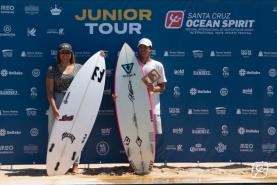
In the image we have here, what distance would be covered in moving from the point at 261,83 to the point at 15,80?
3425mm

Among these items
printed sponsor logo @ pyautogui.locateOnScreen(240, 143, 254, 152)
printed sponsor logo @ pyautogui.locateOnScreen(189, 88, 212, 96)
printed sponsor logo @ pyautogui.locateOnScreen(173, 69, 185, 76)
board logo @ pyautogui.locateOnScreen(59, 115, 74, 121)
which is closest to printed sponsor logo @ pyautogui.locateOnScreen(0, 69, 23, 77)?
board logo @ pyautogui.locateOnScreen(59, 115, 74, 121)

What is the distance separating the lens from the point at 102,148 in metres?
6.77

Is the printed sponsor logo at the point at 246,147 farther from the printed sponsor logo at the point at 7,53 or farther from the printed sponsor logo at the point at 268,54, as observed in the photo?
the printed sponsor logo at the point at 7,53

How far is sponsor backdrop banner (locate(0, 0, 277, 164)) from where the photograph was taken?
6.54 m

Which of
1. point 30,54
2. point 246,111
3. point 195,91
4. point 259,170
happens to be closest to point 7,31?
point 30,54

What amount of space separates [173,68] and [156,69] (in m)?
0.41

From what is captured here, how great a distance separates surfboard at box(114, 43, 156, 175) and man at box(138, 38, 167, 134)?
81mm

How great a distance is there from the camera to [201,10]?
6.69 m

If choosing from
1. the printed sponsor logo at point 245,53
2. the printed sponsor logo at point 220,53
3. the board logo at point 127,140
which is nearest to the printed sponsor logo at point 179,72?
the printed sponsor logo at point 220,53

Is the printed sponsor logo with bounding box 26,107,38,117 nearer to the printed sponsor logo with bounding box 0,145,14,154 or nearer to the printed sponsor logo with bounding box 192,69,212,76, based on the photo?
the printed sponsor logo with bounding box 0,145,14,154

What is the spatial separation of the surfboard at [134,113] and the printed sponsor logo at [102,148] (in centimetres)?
40

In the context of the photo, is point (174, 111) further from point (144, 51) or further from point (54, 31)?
point (54, 31)

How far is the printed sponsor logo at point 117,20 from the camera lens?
658 cm

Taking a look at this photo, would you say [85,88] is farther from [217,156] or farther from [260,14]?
[260,14]
